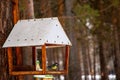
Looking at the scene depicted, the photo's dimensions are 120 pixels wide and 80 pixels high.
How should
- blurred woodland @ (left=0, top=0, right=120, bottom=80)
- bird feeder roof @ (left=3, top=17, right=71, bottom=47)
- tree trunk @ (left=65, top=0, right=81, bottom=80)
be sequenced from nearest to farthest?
bird feeder roof @ (left=3, top=17, right=71, bottom=47)
blurred woodland @ (left=0, top=0, right=120, bottom=80)
tree trunk @ (left=65, top=0, right=81, bottom=80)

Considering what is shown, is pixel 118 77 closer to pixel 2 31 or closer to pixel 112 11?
pixel 112 11

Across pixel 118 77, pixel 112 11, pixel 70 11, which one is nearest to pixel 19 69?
pixel 70 11

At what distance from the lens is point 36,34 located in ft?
12.5

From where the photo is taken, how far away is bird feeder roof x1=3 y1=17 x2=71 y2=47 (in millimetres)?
3766

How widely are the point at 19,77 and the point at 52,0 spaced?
39.2 feet

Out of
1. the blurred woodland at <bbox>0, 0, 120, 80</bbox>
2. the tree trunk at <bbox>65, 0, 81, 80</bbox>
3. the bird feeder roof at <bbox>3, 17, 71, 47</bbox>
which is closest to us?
the bird feeder roof at <bbox>3, 17, 71, 47</bbox>

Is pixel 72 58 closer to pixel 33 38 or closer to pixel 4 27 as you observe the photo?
pixel 4 27

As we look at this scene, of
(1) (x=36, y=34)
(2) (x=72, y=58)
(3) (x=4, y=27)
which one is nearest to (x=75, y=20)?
(2) (x=72, y=58)

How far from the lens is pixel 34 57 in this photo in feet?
14.8

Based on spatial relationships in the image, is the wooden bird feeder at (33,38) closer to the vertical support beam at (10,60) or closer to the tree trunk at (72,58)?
the vertical support beam at (10,60)

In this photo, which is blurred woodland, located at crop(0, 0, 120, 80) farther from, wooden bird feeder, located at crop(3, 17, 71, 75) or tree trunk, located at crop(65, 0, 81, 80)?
wooden bird feeder, located at crop(3, 17, 71, 75)

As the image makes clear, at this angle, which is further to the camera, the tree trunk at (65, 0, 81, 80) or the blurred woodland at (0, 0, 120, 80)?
the tree trunk at (65, 0, 81, 80)

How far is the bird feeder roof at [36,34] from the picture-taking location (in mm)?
3766

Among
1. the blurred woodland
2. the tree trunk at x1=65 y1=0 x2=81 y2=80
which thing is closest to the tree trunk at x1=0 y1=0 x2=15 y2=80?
the blurred woodland
